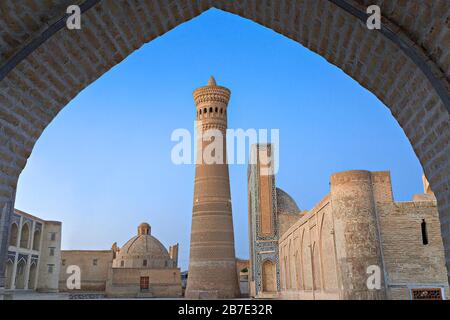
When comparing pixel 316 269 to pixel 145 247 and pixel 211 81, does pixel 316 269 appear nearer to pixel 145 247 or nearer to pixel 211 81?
pixel 211 81

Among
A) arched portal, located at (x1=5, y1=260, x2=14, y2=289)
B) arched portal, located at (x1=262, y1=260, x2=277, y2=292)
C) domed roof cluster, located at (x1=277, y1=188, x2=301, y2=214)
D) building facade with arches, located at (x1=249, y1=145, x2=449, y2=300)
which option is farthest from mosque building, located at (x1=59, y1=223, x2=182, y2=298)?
building facade with arches, located at (x1=249, y1=145, x2=449, y2=300)

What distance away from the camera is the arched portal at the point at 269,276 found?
23922 millimetres

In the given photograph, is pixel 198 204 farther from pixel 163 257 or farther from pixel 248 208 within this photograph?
pixel 163 257

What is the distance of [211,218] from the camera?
2477 cm

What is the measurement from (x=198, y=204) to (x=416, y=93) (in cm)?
2280

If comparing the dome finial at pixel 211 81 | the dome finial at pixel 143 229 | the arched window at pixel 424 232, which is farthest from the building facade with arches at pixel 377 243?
A: the dome finial at pixel 143 229

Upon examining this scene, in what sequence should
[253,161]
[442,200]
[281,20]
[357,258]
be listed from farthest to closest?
[253,161] < [357,258] < [281,20] < [442,200]

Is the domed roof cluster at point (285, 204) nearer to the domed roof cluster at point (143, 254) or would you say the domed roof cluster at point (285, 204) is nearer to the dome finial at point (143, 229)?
the domed roof cluster at point (143, 254)

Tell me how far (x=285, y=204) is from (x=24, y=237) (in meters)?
16.9

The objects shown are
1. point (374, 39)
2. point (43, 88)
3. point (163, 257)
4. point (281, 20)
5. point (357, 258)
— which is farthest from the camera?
point (163, 257)

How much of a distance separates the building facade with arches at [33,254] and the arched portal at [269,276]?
14641mm

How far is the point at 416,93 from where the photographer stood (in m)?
3.03

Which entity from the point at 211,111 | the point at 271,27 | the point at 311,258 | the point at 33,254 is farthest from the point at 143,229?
the point at 271,27
